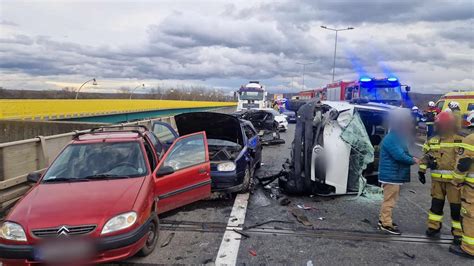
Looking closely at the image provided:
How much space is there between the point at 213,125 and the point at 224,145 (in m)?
0.54

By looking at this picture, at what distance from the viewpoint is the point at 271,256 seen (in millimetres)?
4480

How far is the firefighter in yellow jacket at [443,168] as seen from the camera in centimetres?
496

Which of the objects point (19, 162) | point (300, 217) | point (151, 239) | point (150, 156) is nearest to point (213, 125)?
point (150, 156)

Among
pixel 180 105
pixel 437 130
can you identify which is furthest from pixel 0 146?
pixel 180 105

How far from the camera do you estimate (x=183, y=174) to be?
18.6ft

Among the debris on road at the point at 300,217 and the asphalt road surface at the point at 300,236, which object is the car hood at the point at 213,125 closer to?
the asphalt road surface at the point at 300,236

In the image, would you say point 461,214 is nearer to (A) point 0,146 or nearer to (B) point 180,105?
(A) point 0,146

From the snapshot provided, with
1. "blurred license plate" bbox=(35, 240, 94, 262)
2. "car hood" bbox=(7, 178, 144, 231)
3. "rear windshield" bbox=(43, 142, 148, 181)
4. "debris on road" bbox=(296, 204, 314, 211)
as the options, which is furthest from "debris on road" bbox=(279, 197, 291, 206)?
"blurred license plate" bbox=(35, 240, 94, 262)

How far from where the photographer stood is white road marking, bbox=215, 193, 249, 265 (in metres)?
4.38

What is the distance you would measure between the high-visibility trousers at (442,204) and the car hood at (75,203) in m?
4.10

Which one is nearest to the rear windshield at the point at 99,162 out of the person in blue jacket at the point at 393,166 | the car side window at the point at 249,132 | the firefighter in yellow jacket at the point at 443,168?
the person in blue jacket at the point at 393,166

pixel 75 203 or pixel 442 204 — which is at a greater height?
pixel 75 203

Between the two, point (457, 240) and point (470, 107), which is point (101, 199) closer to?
point (457, 240)

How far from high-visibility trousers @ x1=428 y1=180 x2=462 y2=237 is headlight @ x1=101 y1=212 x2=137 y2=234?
13.5 ft
